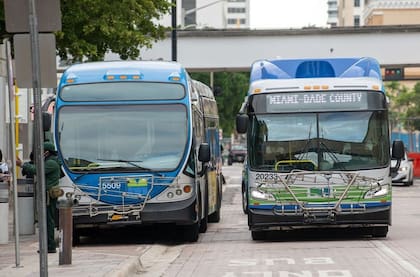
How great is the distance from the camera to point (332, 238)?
733 inches

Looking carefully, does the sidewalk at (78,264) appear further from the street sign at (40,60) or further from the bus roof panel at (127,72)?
the bus roof panel at (127,72)

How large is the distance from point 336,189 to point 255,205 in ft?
4.90

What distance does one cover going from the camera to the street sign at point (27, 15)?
34.0 ft

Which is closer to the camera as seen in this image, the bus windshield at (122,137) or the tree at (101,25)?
the bus windshield at (122,137)

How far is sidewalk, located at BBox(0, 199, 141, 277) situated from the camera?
12594 millimetres

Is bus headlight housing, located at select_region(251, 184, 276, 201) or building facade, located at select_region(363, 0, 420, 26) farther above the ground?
building facade, located at select_region(363, 0, 420, 26)

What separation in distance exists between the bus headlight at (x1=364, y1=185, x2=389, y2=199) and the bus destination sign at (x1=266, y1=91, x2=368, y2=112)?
59.5 inches

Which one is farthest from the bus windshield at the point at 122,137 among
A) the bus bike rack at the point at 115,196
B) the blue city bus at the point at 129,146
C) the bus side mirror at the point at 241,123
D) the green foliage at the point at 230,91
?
the green foliage at the point at 230,91

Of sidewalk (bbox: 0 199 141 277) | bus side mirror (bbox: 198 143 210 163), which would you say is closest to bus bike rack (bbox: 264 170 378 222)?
bus side mirror (bbox: 198 143 210 163)

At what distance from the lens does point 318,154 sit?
17484 mm

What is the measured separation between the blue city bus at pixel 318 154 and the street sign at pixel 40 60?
761 centimetres

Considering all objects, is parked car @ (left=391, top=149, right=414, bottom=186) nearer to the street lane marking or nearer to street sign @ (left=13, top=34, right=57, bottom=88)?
the street lane marking

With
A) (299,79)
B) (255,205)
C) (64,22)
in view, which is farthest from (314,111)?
(64,22)

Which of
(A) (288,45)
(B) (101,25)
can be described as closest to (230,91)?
(A) (288,45)
